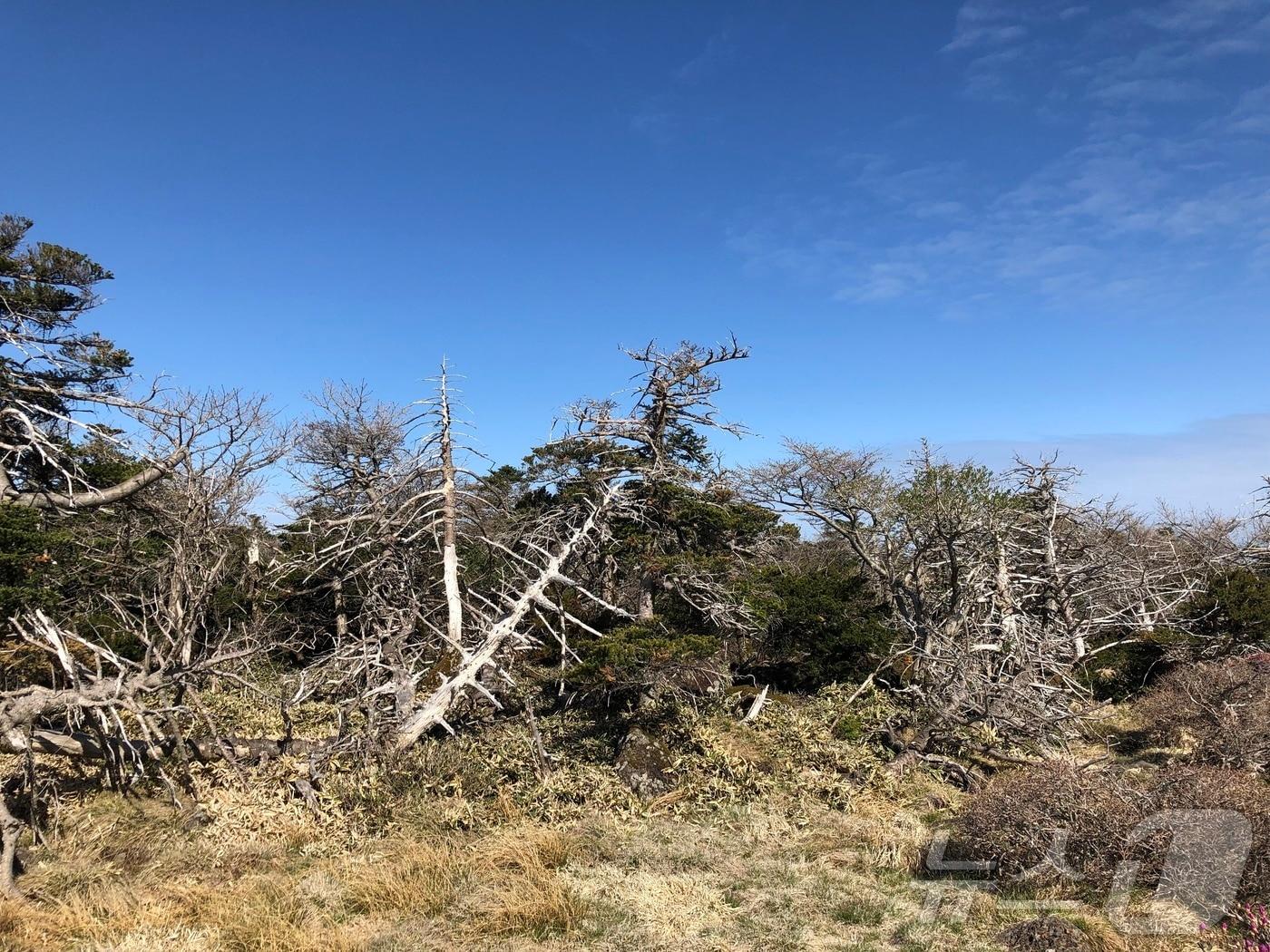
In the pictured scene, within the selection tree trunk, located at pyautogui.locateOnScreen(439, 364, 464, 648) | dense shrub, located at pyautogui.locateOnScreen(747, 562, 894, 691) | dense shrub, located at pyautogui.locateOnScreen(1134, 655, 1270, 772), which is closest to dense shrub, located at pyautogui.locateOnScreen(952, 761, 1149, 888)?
dense shrub, located at pyautogui.locateOnScreen(1134, 655, 1270, 772)

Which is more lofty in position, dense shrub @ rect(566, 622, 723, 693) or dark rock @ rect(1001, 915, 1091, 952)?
dense shrub @ rect(566, 622, 723, 693)

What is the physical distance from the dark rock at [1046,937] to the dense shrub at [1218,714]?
18.0ft

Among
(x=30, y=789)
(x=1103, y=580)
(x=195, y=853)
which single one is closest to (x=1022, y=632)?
(x=1103, y=580)

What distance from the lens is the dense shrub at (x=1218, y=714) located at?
9.43 meters

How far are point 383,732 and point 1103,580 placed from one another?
16.6m

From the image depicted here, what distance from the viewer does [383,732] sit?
33.9ft

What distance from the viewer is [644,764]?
399 inches

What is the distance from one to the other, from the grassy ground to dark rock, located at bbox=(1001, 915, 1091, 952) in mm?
157

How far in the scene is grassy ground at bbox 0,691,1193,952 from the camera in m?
6.14

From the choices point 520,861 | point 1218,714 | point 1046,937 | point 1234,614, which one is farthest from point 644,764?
point 1234,614

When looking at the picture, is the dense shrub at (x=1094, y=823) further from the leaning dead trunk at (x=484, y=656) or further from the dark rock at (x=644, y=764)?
the leaning dead trunk at (x=484, y=656)

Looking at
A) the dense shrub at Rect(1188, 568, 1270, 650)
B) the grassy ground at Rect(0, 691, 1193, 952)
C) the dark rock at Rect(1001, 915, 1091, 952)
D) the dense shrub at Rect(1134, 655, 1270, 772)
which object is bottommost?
the grassy ground at Rect(0, 691, 1193, 952)

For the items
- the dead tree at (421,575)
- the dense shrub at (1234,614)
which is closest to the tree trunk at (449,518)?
the dead tree at (421,575)

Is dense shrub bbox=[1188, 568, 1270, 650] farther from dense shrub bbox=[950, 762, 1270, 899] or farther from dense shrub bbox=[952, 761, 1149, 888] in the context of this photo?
dense shrub bbox=[952, 761, 1149, 888]
